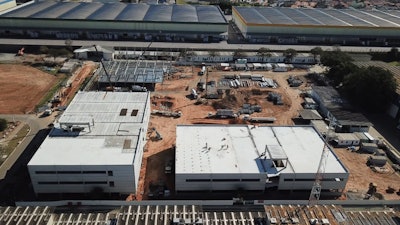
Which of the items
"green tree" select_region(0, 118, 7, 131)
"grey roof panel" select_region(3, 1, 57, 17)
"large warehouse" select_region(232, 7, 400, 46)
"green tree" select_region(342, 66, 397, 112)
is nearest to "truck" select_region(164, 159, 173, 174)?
"green tree" select_region(0, 118, 7, 131)

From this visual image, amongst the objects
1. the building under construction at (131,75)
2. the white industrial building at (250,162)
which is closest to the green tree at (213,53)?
the building under construction at (131,75)

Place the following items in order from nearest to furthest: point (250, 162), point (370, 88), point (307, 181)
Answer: point (307, 181) → point (250, 162) → point (370, 88)

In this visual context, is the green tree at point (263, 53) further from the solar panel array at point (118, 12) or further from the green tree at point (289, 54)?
the solar panel array at point (118, 12)

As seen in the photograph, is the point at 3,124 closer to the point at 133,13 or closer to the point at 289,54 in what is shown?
the point at 133,13

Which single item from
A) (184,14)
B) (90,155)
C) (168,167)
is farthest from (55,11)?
(168,167)

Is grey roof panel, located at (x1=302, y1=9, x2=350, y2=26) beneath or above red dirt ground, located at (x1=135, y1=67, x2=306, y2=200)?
above

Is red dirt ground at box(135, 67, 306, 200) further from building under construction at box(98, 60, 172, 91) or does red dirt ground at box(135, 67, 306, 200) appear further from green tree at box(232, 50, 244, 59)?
green tree at box(232, 50, 244, 59)

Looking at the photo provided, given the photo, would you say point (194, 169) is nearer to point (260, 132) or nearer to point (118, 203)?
point (118, 203)
